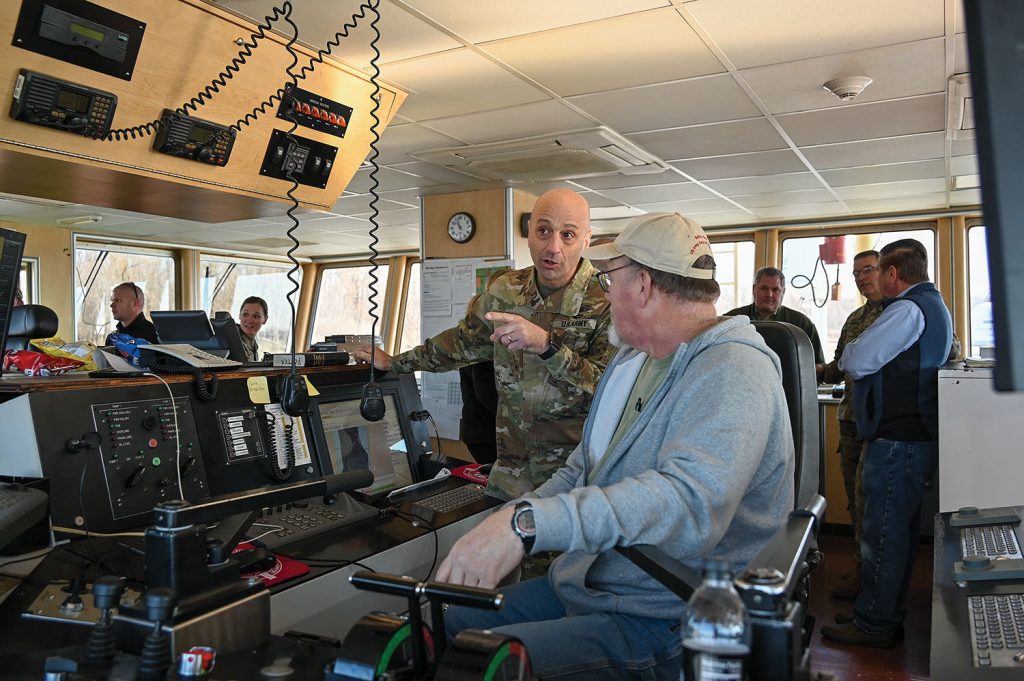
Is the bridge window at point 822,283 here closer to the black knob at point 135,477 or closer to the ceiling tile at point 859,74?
the ceiling tile at point 859,74

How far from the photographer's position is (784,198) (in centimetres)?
662

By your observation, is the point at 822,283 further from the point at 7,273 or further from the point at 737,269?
the point at 7,273

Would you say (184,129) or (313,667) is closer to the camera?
(313,667)

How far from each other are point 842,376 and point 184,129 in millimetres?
3807

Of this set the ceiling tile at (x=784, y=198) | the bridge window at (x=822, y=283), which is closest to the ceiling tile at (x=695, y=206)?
the ceiling tile at (x=784, y=198)

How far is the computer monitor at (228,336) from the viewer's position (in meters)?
2.68

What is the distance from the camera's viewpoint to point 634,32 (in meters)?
3.10

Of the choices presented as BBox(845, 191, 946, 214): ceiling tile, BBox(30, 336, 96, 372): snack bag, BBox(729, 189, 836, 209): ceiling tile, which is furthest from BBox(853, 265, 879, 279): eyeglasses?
BBox(30, 336, 96, 372): snack bag

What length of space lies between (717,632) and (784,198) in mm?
6402

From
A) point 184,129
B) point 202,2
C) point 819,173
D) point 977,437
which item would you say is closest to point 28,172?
point 184,129

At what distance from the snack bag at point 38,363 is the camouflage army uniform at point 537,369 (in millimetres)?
914

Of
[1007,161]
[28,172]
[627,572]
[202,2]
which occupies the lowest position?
[627,572]

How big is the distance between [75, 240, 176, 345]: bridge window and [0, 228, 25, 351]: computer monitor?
7511 mm

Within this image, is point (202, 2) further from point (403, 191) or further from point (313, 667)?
point (403, 191)
